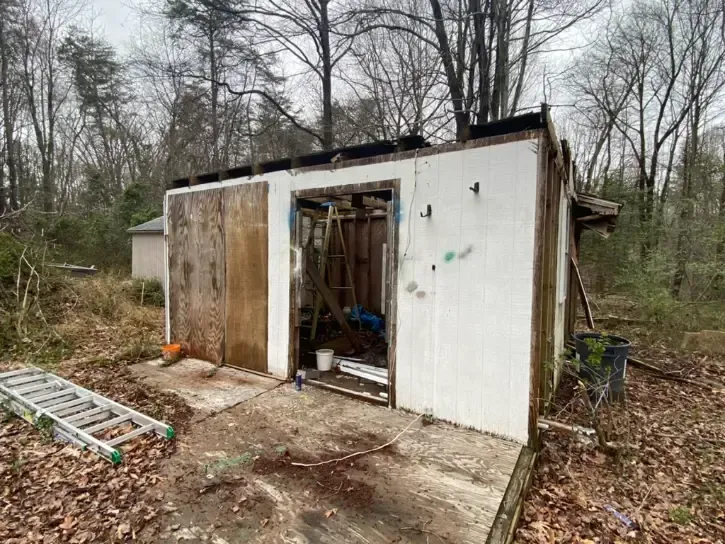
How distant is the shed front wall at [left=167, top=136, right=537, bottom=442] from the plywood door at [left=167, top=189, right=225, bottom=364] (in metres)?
2.39

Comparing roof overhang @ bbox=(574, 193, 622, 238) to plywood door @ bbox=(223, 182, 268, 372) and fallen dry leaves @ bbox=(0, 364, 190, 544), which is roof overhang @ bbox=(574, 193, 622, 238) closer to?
plywood door @ bbox=(223, 182, 268, 372)

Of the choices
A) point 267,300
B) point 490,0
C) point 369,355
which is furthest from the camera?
point 490,0

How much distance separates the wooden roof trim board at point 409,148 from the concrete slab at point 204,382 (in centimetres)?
258

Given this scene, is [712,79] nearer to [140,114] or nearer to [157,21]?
[157,21]

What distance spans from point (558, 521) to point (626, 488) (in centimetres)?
75

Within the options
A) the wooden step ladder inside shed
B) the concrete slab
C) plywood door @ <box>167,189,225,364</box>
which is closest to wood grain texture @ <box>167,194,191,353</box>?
plywood door @ <box>167,189,225,364</box>

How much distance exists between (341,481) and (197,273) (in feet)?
12.9

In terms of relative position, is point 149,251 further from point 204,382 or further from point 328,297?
point 328,297

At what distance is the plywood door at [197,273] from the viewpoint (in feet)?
16.8

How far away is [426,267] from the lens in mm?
3459

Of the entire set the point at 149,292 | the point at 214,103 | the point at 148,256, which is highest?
the point at 214,103

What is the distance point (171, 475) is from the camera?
2.57 m

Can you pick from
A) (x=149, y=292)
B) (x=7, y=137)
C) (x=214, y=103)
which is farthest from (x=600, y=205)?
(x=7, y=137)

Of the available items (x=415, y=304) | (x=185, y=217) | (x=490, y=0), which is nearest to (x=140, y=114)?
(x=185, y=217)
